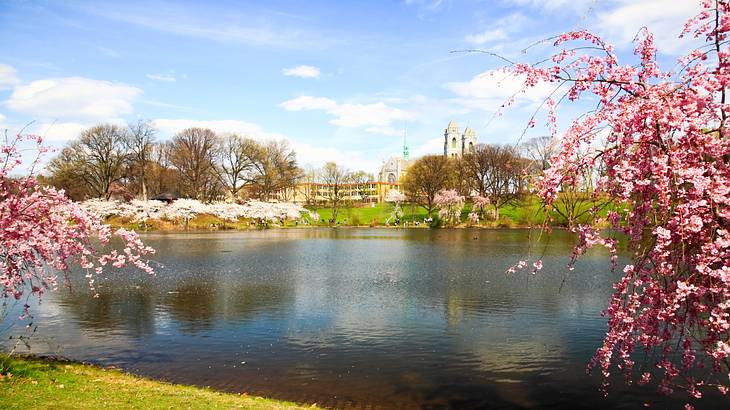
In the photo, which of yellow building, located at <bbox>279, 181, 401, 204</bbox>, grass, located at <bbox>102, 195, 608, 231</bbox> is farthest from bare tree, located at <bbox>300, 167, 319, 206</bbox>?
grass, located at <bbox>102, 195, 608, 231</bbox>

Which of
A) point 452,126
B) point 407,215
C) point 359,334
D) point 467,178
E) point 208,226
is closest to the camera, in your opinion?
point 359,334

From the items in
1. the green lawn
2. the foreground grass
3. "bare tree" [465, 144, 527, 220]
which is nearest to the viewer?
the foreground grass

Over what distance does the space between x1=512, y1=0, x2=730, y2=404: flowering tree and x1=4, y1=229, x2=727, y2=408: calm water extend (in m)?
4.76

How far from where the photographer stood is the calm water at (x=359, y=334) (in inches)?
432

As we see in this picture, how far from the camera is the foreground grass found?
8.41m

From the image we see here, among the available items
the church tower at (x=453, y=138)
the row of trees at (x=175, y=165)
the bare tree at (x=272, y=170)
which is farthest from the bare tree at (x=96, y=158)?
the church tower at (x=453, y=138)

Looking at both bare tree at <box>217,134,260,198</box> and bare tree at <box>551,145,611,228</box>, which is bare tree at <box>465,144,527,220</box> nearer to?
bare tree at <box>217,134,260,198</box>

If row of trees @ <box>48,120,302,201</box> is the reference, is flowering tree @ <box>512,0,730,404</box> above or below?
below

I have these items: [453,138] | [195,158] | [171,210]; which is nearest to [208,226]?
[171,210]

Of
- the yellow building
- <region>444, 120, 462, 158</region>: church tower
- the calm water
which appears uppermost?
<region>444, 120, 462, 158</region>: church tower

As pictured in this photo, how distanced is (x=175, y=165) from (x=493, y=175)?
51.7 metres

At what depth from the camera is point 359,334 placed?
1511 cm

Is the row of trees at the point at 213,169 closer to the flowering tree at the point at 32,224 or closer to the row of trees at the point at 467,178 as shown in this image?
the row of trees at the point at 467,178

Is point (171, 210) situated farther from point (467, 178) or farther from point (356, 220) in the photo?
point (467, 178)
